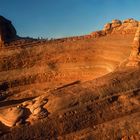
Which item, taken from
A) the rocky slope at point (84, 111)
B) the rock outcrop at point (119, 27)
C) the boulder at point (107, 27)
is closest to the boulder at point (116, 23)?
the rock outcrop at point (119, 27)

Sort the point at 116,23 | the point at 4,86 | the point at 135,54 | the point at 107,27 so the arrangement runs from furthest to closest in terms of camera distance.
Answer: the point at 116,23 < the point at 107,27 < the point at 4,86 < the point at 135,54

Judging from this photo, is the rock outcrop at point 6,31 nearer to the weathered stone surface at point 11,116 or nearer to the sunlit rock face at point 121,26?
the sunlit rock face at point 121,26

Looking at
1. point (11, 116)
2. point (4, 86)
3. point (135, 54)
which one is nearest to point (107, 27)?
point (4, 86)

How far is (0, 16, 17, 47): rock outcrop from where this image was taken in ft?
97.2

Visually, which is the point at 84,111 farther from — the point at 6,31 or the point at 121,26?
the point at 6,31

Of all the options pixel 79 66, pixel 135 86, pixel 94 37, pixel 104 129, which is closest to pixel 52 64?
pixel 79 66

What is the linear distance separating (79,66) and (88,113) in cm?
1231

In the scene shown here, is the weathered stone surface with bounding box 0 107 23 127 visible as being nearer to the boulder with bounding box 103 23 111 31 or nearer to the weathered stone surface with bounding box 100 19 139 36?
the weathered stone surface with bounding box 100 19 139 36

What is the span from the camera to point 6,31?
101 ft

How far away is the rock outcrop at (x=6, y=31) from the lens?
97.2 feet

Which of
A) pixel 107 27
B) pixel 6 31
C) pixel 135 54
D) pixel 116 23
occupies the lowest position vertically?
pixel 6 31

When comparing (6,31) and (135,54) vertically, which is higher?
→ (135,54)

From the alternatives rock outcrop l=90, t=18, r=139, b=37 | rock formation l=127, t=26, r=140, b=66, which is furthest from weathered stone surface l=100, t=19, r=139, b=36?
rock formation l=127, t=26, r=140, b=66

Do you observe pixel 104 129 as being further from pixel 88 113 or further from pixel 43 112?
pixel 43 112
